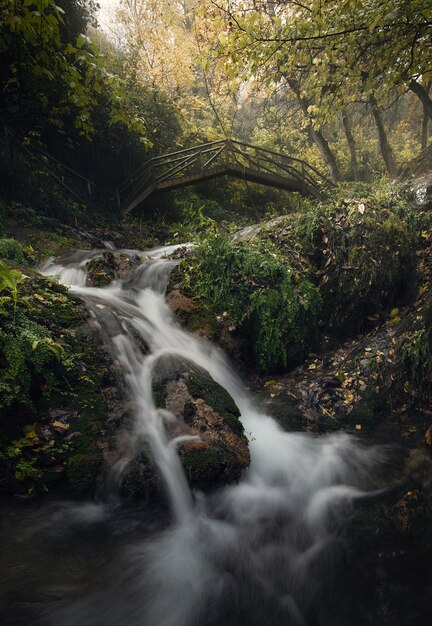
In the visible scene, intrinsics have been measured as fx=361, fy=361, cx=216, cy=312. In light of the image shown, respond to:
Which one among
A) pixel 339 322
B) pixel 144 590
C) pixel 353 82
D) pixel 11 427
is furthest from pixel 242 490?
pixel 353 82

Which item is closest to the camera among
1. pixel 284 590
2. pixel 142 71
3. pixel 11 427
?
pixel 284 590

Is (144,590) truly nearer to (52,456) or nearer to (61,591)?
(61,591)

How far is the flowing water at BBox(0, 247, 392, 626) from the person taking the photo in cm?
240

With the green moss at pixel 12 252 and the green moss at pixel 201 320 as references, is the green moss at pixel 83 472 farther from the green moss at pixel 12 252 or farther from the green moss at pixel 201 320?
the green moss at pixel 12 252

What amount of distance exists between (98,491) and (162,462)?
59 cm

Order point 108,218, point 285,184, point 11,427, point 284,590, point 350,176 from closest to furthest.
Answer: point 284,590
point 11,427
point 108,218
point 285,184
point 350,176

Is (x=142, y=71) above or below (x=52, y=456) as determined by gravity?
above

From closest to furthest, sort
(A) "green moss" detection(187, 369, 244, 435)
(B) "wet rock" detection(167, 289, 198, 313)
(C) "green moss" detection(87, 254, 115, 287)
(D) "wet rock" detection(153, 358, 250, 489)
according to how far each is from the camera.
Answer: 1. (D) "wet rock" detection(153, 358, 250, 489)
2. (A) "green moss" detection(187, 369, 244, 435)
3. (B) "wet rock" detection(167, 289, 198, 313)
4. (C) "green moss" detection(87, 254, 115, 287)

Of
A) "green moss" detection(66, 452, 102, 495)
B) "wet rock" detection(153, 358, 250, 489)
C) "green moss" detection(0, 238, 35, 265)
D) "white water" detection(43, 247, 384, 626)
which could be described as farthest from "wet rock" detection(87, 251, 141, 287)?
"green moss" detection(66, 452, 102, 495)

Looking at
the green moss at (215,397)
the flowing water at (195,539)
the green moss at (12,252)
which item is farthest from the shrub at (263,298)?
the green moss at (12,252)

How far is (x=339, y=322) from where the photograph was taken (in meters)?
5.79

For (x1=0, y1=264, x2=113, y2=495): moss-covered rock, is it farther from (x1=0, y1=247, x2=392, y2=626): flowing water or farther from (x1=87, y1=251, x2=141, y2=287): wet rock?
(x1=87, y1=251, x2=141, y2=287): wet rock

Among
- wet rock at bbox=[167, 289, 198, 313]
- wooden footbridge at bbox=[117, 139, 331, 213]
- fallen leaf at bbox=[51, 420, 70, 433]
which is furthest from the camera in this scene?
wooden footbridge at bbox=[117, 139, 331, 213]

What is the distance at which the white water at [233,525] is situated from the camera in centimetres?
249
